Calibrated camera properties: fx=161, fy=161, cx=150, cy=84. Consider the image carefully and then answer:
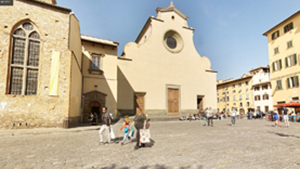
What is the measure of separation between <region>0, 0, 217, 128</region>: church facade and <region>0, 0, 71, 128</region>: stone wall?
0.17 ft

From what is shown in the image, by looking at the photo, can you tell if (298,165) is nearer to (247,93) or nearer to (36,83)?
(36,83)

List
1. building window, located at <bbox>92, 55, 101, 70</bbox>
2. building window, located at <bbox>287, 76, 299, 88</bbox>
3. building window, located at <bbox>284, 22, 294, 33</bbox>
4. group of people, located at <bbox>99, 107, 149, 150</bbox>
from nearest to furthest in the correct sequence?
group of people, located at <bbox>99, 107, 149, 150</bbox>
building window, located at <bbox>92, 55, 101, 70</bbox>
building window, located at <bbox>287, 76, 299, 88</bbox>
building window, located at <bbox>284, 22, 294, 33</bbox>

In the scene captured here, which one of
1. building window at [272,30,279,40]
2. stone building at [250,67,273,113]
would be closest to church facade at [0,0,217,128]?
building window at [272,30,279,40]

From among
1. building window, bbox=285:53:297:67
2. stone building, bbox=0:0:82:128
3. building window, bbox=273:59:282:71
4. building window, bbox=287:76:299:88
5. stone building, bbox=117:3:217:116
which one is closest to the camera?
stone building, bbox=0:0:82:128

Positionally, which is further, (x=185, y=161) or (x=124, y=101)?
(x=124, y=101)

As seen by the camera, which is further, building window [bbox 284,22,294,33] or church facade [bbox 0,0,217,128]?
building window [bbox 284,22,294,33]

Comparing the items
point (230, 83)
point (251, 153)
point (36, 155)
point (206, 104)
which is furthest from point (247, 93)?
point (36, 155)

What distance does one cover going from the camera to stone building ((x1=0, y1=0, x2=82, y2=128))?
1095 cm

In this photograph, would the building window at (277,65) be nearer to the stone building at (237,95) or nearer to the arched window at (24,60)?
the stone building at (237,95)

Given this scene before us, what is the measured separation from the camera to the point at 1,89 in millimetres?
10742

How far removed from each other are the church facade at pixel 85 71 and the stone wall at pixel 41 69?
2.0 inches

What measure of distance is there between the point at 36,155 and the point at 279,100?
32410 mm

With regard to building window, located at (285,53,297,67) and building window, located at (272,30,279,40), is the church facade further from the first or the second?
building window, located at (272,30,279,40)

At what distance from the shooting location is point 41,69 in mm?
11922
